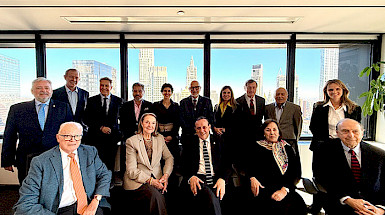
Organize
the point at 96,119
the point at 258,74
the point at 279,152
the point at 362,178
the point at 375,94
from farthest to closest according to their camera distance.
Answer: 1. the point at 258,74
2. the point at 375,94
3. the point at 96,119
4. the point at 279,152
5. the point at 362,178

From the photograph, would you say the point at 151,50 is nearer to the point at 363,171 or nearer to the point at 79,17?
the point at 79,17

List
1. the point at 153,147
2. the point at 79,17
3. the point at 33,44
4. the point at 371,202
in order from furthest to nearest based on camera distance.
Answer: the point at 33,44, the point at 79,17, the point at 153,147, the point at 371,202

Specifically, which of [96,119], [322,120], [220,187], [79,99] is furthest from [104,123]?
[322,120]

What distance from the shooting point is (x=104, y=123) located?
11.5ft

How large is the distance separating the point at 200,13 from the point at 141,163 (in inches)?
88.5

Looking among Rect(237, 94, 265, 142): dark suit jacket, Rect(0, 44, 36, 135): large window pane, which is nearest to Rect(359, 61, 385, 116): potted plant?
Rect(237, 94, 265, 142): dark suit jacket

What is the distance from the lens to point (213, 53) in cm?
445

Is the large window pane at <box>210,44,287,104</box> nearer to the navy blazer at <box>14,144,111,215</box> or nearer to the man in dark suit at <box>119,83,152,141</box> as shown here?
the man in dark suit at <box>119,83,152,141</box>

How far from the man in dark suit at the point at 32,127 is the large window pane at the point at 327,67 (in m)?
4.24

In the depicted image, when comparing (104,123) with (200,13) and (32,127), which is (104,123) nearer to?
(32,127)

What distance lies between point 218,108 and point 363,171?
2016 mm

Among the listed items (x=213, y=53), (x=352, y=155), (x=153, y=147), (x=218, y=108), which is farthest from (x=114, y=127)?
(x=352, y=155)

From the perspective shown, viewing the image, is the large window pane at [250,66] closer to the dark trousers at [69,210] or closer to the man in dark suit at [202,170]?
the man in dark suit at [202,170]

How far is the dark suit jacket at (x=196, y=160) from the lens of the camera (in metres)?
2.82
